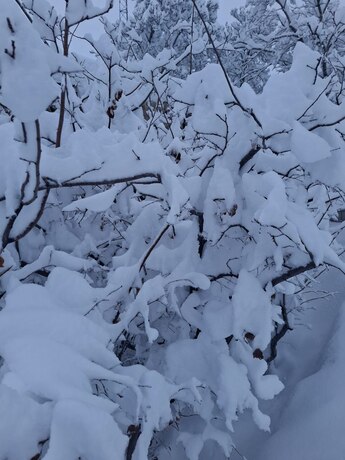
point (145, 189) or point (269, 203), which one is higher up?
point (145, 189)

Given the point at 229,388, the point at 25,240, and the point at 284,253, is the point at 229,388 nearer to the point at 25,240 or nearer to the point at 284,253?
the point at 284,253

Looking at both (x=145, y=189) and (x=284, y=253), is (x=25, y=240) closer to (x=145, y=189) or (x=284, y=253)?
(x=145, y=189)

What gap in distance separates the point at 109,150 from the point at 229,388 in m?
0.84

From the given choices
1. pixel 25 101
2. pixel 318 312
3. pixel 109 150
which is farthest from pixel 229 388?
pixel 318 312

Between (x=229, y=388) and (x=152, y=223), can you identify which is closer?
(x=229, y=388)

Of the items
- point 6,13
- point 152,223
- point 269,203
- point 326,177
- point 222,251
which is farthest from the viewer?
point 152,223

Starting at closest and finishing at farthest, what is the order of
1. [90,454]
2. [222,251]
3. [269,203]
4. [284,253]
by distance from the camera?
[90,454] → [269,203] → [284,253] → [222,251]

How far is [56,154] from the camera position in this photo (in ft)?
3.42

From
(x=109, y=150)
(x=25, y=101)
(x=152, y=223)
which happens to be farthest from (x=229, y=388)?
(x=25, y=101)

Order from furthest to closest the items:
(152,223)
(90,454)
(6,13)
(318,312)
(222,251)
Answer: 1. (318,312)
2. (152,223)
3. (222,251)
4. (90,454)
5. (6,13)

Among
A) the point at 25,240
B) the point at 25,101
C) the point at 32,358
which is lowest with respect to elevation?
the point at 32,358

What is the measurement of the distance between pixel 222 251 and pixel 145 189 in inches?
13.5

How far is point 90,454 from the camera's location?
2.61ft

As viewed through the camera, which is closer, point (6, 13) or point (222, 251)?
point (6, 13)
